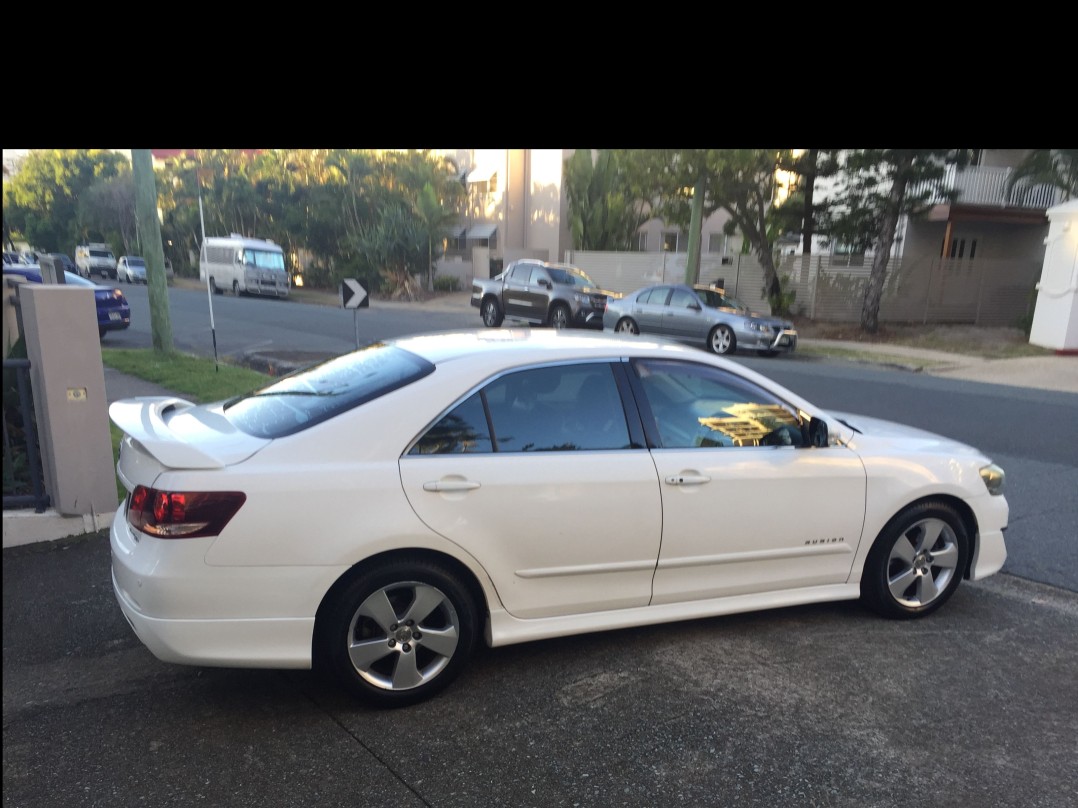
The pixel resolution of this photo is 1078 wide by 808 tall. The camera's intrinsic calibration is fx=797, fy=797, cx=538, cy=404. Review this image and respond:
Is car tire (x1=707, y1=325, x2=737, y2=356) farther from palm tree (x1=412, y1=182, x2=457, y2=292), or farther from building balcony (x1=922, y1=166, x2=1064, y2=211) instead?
palm tree (x1=412, y1=182, x2=457, y2=292)

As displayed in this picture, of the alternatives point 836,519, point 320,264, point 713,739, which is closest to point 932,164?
point 836,519

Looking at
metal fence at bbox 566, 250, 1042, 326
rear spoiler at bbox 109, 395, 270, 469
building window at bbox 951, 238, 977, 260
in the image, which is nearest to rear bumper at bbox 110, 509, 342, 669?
rear spoiler at bbox 109, 395, 270, 469

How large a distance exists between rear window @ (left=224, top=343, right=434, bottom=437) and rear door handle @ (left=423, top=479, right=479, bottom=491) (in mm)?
491

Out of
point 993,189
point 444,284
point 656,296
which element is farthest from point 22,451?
point 444,284

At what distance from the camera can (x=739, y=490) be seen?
155 inches

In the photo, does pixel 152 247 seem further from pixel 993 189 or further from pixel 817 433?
pixel 993 189

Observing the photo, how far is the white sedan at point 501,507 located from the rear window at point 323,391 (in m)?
0.02

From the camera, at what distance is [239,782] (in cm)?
293

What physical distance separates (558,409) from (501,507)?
0.60 meters

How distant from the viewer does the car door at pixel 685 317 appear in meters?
17.7

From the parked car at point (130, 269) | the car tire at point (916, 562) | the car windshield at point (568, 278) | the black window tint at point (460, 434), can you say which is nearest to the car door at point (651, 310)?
the car windshield at point (568, 278)

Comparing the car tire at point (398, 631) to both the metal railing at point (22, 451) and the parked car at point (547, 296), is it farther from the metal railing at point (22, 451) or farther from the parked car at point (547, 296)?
the parked car at point (547, 296)

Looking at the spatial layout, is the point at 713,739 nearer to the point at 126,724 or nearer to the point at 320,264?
the point at 126,724

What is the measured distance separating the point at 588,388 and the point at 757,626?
5.33 feet
